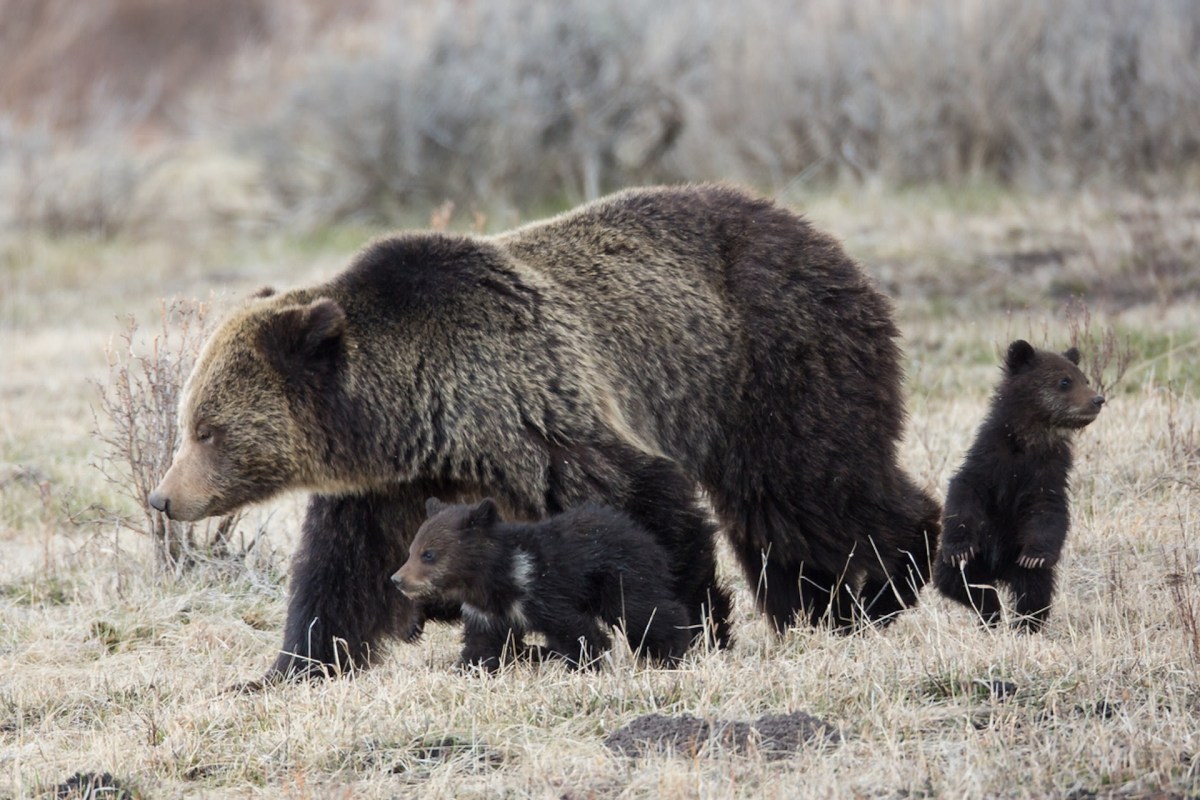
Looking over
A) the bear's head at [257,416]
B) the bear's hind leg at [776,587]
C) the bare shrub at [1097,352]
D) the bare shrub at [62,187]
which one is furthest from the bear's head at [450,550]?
the bare shrub at [62,187]

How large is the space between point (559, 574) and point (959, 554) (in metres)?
1.64

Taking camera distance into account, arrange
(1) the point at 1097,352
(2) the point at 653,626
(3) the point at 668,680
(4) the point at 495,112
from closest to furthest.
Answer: (3) the point at 668,680 → (2) the point at 653,626 → (1) the point at 1097,352 → (4) the point at 495,112

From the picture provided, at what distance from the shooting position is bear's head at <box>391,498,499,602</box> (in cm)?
596

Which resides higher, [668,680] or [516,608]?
[516,608]

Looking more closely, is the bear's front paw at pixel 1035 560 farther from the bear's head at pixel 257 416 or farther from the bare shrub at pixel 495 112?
the bare shrub at pixel 495 112

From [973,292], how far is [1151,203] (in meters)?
2.57

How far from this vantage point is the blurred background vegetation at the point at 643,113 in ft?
54.0

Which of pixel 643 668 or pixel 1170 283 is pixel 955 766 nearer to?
pixel 643 668

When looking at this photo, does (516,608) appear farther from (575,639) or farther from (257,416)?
(257,416)

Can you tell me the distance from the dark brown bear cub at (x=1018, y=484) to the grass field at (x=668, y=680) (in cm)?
21

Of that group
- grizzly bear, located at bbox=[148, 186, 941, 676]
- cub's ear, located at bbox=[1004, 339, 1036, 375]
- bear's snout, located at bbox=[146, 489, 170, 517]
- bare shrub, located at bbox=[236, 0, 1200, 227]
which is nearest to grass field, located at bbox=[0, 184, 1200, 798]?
grizzly bear, located at bbox=[148, 186, 941, 676]

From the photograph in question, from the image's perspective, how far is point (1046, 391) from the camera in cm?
648

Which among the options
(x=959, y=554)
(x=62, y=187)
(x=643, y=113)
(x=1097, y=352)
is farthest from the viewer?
(x=62, y=187)

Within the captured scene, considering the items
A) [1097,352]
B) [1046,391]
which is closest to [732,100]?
[1097,352]
